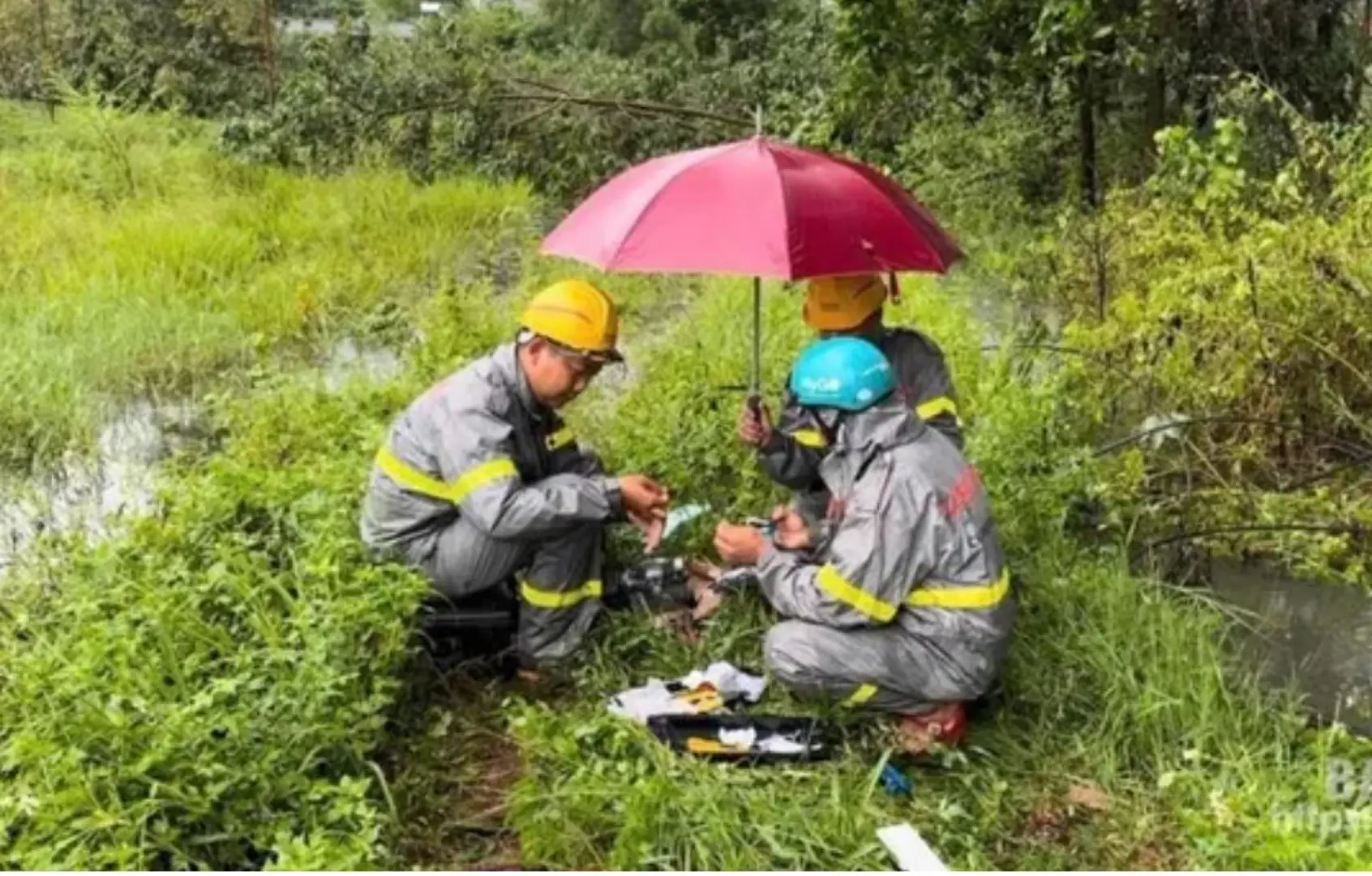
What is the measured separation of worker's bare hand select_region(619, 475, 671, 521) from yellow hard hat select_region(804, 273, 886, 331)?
78 centimetres

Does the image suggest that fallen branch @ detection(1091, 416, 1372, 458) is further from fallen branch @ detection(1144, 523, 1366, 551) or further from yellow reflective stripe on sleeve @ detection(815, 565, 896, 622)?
yellow reflective stripe on sleeve @ detection(815, 565, 896, 622)

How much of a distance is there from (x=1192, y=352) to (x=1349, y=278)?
599 millimetres

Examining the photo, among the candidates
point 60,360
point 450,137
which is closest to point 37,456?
point 60,360

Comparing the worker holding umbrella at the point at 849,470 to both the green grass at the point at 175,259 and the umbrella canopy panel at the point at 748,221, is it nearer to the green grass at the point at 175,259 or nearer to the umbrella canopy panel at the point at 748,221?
the umbrella canopy panel at the point at 748,221

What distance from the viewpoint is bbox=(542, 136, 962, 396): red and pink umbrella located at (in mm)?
3986

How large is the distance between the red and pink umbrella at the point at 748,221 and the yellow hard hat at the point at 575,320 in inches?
5.1

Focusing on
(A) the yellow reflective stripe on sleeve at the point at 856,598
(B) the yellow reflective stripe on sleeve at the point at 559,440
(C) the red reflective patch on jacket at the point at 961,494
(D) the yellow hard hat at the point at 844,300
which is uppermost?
(D) the yellow hard hat at the point at 844,300

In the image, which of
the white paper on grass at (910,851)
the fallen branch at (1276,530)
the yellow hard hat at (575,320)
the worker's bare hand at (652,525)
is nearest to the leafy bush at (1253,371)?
the fallen branch at (1276,530)

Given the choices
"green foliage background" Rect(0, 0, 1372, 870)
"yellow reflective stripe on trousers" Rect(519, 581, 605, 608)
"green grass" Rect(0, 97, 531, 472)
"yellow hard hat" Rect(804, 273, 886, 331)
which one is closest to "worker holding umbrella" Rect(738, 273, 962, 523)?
"yellow hard hat" Rect(804, 273, 886, 331)

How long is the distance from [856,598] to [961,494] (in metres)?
0.39

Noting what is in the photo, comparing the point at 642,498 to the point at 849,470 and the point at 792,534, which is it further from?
the point at 849,470

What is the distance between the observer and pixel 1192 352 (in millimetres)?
5586

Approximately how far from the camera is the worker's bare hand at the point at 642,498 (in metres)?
4.39

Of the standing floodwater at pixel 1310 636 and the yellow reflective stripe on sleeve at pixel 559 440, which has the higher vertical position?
the yellow reflective stripe on sleeve at pixel 559 440
